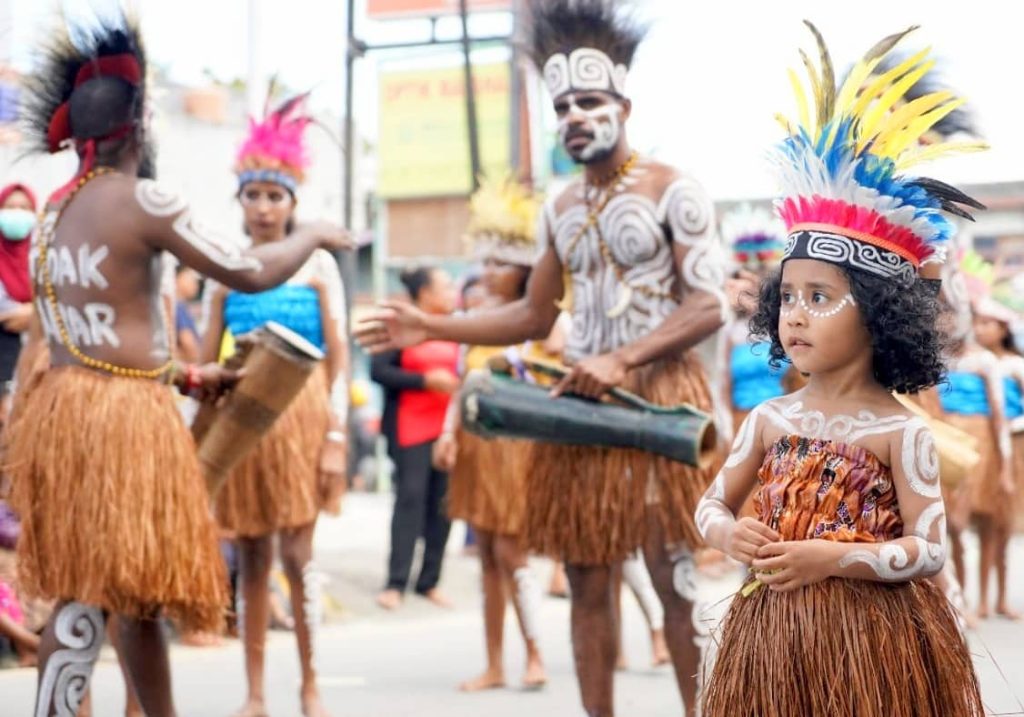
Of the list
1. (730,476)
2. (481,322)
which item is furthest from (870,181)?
(481,322)

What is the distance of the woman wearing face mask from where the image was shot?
5766mm

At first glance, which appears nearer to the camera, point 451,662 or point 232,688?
point 232,688

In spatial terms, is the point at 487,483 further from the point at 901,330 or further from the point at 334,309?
the point at 901,330

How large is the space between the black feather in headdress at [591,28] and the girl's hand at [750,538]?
7.30ft

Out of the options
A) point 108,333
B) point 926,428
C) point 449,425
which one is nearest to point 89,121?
point 108,333

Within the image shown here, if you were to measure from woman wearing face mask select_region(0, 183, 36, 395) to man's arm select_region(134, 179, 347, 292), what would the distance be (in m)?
1.45

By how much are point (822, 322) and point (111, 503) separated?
2021 millimetres

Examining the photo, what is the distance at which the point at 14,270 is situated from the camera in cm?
578

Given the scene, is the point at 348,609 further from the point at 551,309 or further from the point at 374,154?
the point at 374,154

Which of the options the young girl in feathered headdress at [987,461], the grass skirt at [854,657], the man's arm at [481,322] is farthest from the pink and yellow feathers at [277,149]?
the young girl in feathered headdress at [987,461]

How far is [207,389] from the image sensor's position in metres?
4.82

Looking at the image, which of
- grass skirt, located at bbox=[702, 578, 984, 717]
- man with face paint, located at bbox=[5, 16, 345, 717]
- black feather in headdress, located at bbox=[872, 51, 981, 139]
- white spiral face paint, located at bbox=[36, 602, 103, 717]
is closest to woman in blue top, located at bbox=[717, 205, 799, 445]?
black feather in headdress, located at bbox=[872, 51, 981, 139]

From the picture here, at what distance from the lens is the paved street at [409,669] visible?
593 cm

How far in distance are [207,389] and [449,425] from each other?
8.65 feet
